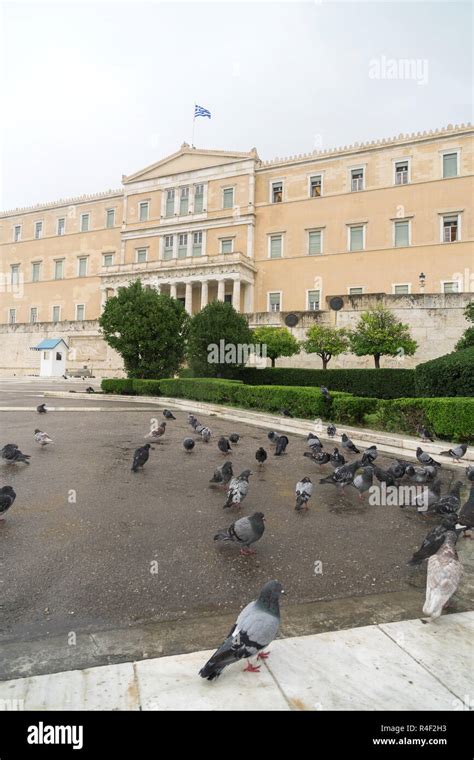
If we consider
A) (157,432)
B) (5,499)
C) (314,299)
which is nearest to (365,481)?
(5,499)

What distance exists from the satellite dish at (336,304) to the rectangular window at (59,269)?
146 feet

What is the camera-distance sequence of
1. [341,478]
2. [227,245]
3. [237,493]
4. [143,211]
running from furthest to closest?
[143,211] → [227,245] → [341,478] → [237,493]

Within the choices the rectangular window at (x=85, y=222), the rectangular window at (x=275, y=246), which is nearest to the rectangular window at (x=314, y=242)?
the rectangular window at (x=275, y=246)

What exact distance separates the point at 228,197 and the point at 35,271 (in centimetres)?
3273

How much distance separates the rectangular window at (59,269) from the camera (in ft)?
200

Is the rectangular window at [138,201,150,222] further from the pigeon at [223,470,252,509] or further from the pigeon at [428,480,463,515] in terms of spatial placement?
the pigeon at [428,480,463,515]

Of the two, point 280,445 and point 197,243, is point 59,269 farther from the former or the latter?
point 280,445

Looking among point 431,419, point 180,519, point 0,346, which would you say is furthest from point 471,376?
point 0,346

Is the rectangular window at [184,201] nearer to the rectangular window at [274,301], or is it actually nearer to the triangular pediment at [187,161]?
the triangular pediment at [187,161]

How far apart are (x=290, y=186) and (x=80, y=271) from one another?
31.0m

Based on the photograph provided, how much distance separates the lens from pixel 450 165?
3978cm
